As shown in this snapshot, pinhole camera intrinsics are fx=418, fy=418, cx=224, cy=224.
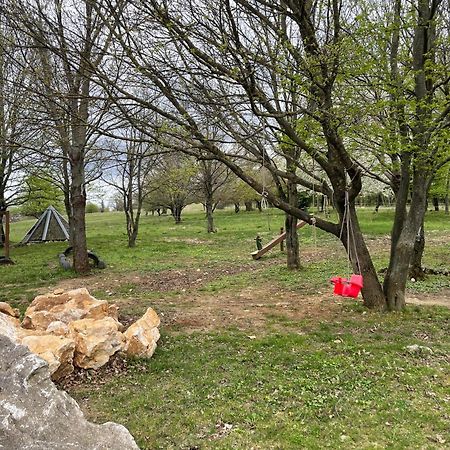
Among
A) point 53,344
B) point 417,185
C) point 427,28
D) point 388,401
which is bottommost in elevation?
point 388,401

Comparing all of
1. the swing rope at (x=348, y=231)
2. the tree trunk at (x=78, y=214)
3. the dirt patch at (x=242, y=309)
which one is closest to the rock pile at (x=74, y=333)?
the dirt patch at (x=242, y=309)

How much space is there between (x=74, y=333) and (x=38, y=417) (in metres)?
2.08

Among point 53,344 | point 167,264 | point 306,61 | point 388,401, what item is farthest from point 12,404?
point 167,264

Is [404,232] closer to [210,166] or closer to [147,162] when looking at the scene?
[147,162]

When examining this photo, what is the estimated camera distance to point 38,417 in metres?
2.73

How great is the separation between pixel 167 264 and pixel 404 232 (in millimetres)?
7845

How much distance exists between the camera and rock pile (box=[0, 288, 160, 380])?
438cm

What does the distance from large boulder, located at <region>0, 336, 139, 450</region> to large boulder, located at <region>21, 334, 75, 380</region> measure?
116 cm

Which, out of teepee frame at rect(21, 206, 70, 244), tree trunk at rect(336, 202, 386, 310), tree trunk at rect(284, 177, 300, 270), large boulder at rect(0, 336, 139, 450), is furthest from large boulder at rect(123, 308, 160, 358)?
teepee frame at rect(21, 206, 70, 244)

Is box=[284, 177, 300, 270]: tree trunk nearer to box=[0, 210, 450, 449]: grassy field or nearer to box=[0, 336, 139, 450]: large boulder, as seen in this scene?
box=[0, 210, 450, 449]: grassy field

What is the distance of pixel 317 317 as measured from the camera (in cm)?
675

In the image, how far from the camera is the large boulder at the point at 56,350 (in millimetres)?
4242

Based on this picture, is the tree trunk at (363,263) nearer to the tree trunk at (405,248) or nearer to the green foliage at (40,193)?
the tree trunk at (405,248)

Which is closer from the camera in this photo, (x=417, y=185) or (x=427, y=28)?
(x=427, y=28)
